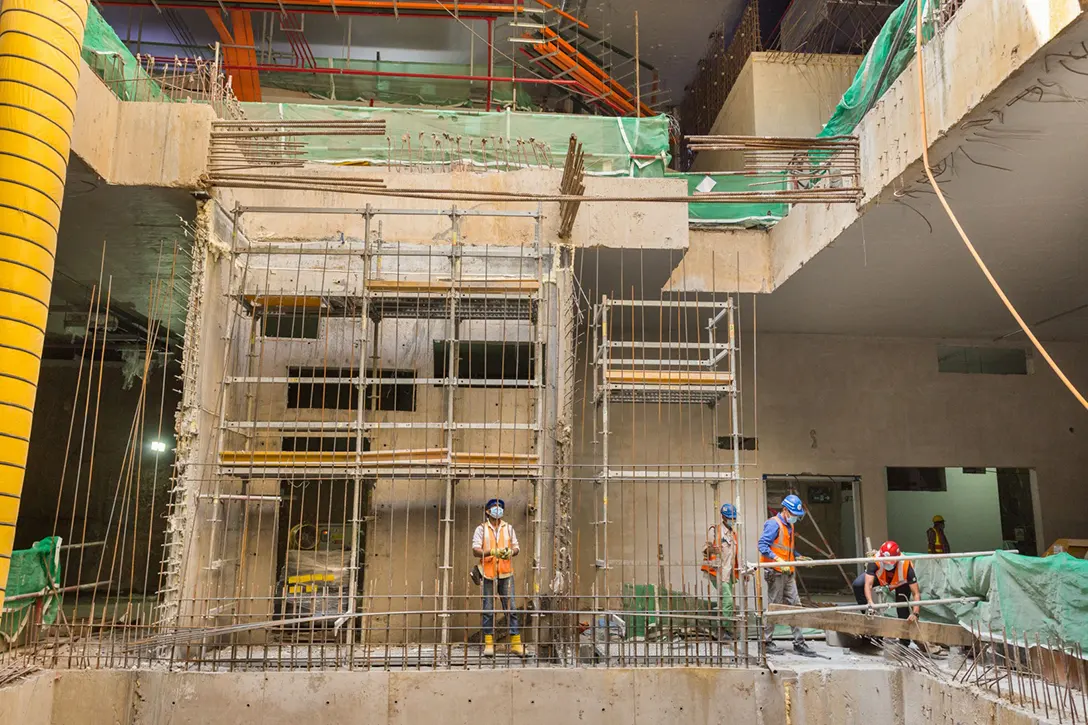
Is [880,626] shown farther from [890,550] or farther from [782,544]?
[890,550]

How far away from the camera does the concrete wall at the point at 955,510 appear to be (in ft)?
65.0

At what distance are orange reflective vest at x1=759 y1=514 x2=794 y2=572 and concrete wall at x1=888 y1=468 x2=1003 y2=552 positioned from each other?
10.8 m

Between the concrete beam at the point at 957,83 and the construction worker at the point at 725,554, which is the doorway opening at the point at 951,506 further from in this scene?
the concrete beam at the point at 957,83

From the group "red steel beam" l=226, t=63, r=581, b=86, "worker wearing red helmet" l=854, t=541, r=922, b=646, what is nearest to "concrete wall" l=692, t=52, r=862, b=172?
"red steel beam" l=226, t=63, r=581, b=86

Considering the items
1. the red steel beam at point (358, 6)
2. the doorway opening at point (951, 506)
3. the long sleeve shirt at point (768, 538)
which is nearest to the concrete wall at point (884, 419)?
the doorway opening at point (951, 506)

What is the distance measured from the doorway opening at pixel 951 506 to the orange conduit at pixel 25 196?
660 inches

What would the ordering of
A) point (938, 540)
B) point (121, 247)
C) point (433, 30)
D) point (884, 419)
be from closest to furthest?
point (121, 247), point (938, 540), point (884, 419), point (433, 30)

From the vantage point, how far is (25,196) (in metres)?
7.51

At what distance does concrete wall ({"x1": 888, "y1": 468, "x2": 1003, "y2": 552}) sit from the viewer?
1980 centimetres

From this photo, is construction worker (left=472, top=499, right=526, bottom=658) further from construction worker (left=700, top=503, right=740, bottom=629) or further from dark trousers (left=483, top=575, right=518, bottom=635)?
construction worker (left=700, top=503, right=740, bottom=629)

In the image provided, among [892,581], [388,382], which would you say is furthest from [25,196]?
[892,581]

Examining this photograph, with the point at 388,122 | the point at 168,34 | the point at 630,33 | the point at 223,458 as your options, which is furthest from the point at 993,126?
the point at 168,34

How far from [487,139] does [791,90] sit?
25.0 ft

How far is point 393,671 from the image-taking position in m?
8.33
